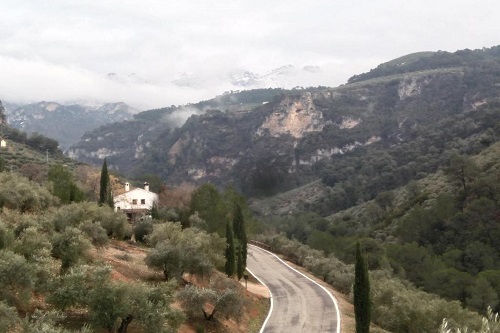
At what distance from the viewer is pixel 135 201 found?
212 ft

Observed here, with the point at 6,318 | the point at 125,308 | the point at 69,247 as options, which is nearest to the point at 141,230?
the point at 69,247

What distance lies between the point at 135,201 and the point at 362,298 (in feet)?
144

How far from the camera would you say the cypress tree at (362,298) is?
25375 mm

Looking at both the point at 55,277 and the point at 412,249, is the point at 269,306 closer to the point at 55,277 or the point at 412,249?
the point at 55,277


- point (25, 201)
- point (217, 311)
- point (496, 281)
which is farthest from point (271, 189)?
point (217, 311)

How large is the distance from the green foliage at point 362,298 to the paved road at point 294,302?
2.17 metres

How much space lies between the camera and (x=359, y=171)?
146500mm

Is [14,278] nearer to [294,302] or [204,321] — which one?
[204,321]

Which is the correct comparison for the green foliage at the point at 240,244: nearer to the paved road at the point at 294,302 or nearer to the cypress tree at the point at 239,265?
the cypress tree at the point at 239,265

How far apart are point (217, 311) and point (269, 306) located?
9417 millimetres

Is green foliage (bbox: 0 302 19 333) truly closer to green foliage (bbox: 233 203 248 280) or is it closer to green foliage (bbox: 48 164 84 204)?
green foliage (bbox: 233 203 248 280)

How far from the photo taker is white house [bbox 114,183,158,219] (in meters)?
62.8

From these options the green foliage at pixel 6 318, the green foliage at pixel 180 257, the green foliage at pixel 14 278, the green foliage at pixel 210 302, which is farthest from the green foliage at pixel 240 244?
the green foliage at pixel 6 318

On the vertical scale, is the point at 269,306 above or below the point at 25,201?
below
